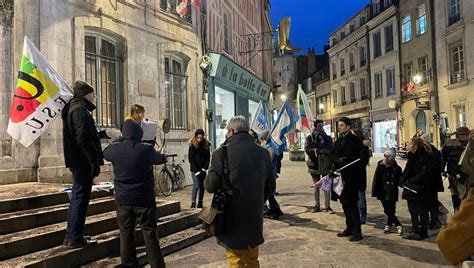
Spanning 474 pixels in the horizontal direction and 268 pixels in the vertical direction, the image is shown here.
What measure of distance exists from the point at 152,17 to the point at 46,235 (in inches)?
301

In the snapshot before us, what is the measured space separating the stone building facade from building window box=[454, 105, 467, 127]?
14343 millimetres

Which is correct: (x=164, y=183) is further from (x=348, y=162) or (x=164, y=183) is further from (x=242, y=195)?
(x=242, y=195)

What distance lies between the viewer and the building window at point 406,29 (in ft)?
85.5

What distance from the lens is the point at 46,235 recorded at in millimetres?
5148

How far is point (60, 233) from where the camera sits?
5.32 meters

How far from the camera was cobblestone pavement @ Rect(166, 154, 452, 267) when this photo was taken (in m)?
5.39

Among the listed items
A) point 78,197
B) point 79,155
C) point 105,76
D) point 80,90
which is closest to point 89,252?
point 78,197

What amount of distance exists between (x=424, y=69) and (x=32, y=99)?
928 inches

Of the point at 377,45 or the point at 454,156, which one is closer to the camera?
the point at 454,156

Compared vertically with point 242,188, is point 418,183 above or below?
below

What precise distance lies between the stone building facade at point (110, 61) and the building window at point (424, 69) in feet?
52.3

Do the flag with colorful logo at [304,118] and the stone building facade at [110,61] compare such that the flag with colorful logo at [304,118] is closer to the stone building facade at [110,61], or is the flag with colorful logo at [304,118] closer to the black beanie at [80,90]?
the stone building facade at [110,61]

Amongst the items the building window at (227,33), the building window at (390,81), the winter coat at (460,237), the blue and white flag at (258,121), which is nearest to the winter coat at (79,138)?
the winter coat at (460,237)

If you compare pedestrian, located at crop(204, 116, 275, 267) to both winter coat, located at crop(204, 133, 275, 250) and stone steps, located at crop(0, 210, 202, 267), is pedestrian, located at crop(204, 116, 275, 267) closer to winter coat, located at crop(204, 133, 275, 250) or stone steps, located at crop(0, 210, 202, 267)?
winter coat, located at crop(204, 133, 275, 250)
